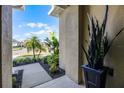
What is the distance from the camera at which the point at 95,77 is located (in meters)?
2.34

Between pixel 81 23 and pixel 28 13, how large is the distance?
4.39 feet

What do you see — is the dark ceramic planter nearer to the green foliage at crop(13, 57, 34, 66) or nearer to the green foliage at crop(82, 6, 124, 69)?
the green foliage at crop(82, 6, 124, 69)

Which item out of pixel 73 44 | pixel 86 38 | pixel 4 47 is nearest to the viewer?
pixel 4 47

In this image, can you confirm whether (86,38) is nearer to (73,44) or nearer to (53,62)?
(73,44)

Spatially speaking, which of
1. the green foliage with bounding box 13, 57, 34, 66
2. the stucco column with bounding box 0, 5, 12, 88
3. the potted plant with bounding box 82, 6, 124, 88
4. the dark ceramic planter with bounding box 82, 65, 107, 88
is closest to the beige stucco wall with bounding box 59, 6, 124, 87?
the potted plant with bounding box 82, 6, 124, 88

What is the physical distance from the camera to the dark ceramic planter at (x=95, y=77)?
228 centimetres

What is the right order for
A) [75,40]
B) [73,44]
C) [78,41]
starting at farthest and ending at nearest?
[73,44], [75,40], [78,41]

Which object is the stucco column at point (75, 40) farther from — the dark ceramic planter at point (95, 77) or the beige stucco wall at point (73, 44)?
the dark ceramic planter at point (95, 77)

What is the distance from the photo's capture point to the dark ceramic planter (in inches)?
89.6

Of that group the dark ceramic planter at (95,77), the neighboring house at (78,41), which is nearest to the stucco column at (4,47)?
the neighboring house at (78,41)

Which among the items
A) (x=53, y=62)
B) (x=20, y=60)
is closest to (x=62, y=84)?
(x=20, y=60)

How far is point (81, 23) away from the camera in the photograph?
322 cm

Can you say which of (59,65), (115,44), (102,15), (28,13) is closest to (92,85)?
(115,44)
